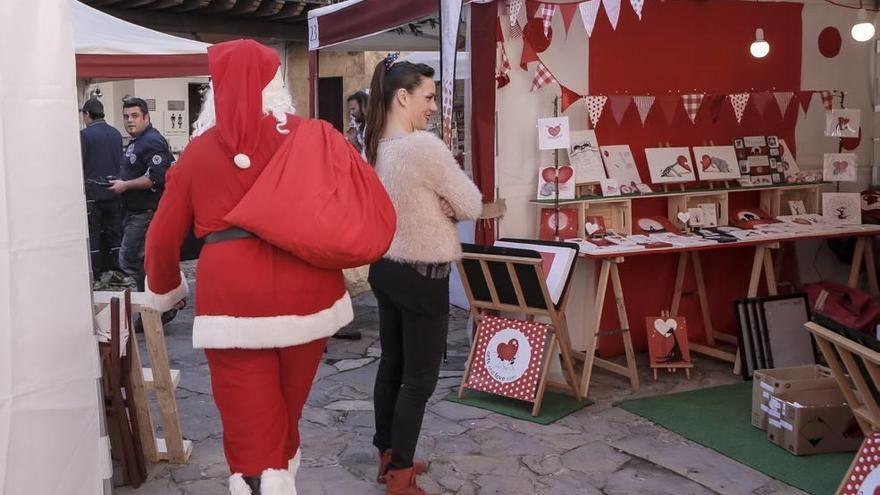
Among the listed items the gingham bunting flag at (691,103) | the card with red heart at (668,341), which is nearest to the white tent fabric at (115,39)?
the gingham bunting flag at (691,103)

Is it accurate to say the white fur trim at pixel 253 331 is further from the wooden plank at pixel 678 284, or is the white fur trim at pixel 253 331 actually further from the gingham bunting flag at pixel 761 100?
the gingham bunting flag at pixel 761 100

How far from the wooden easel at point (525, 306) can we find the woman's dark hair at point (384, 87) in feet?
4.25

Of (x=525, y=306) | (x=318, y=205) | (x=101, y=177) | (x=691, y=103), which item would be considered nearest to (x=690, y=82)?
(x=691, y=103)

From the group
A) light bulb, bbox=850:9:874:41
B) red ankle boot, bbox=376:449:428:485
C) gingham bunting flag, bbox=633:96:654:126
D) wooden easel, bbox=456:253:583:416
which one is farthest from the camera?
light bulb, bbox=850:9:874:41

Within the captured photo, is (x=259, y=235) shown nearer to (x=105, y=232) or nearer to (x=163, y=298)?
(x=163, y=298)

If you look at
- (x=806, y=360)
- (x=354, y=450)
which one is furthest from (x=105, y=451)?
(x=806, y=360)

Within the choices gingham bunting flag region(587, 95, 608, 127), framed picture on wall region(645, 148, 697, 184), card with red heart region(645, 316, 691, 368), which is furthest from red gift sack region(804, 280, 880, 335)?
gingham bunting flag region(587, 95, 608, 127)

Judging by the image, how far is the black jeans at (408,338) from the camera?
11.4 ft

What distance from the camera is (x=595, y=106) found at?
567 centimetres

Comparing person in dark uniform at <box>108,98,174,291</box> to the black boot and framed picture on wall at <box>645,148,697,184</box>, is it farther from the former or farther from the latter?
the black boot

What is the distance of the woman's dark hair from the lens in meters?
3.54

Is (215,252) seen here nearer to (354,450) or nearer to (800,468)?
(354,450)

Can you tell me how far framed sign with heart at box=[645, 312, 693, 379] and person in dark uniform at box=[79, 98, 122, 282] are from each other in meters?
4.60

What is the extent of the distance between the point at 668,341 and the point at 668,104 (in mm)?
1468
